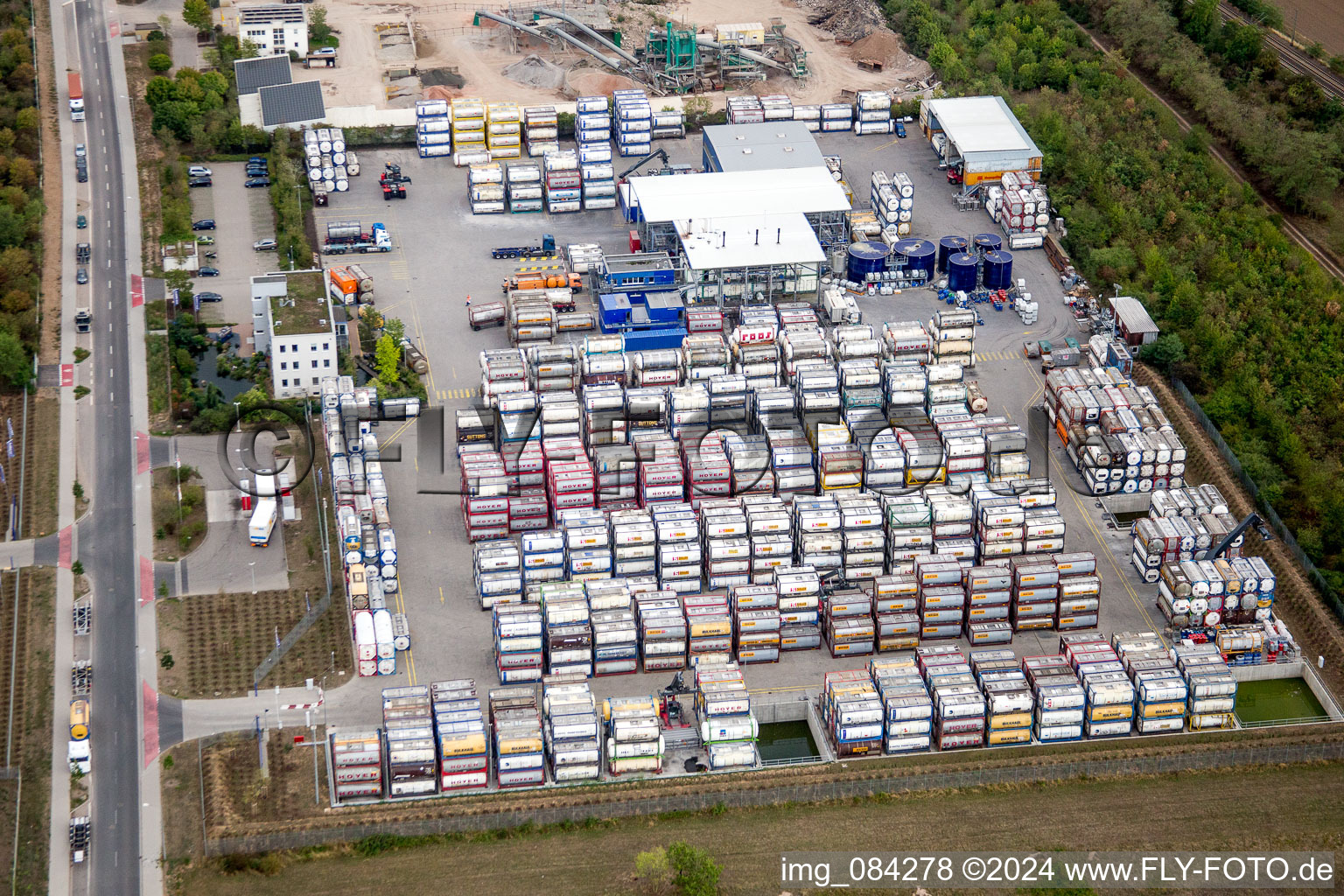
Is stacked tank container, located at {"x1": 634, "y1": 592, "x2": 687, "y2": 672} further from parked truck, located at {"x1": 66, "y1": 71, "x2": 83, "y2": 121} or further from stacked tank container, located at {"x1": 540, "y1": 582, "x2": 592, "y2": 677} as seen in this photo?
parked truck, located at {"x1": 66, "y1": 71, "x2": 83, "y2": 121}

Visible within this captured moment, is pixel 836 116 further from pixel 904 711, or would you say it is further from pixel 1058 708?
pixel 904 711

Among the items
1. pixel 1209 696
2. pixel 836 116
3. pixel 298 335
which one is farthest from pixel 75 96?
pixel 1209 696

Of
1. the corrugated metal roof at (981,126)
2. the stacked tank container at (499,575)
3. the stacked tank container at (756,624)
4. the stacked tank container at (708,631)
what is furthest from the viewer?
the corrugated metal roof at (981,126)

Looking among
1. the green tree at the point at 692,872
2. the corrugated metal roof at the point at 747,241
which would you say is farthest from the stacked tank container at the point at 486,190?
the green tree at the point at 692,872

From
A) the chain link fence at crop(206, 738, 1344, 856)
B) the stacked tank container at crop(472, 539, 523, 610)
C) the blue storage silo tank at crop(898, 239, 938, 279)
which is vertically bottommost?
the chain link fence at crop(206, 738, 1344, 856)

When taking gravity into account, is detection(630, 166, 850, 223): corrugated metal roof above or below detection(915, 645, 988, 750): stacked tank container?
above

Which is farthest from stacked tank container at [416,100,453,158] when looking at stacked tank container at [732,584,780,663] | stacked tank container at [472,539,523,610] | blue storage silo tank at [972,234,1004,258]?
stacked tank container at [732,584,780,663]

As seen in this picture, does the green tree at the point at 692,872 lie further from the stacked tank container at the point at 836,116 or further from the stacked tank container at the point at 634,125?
the stacked tank container at the point at 836,116
